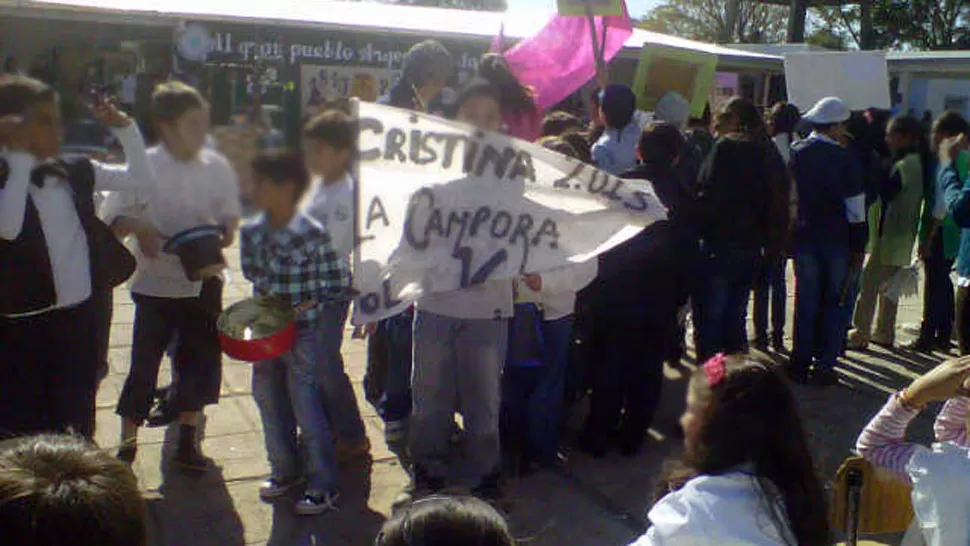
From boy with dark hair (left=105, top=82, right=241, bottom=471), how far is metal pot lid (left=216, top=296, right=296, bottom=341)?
14cm

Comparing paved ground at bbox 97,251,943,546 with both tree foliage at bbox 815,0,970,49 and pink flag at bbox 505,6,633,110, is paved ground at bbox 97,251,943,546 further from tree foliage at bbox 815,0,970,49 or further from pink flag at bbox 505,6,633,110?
tree foliage at bbox 815,0,970,49

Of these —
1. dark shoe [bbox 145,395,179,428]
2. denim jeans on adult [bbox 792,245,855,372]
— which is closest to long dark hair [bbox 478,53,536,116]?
dark shoe [bbox 145,395,179,428]

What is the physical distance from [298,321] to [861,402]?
3.64m

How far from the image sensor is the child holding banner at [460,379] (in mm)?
3891

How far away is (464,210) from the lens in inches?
129

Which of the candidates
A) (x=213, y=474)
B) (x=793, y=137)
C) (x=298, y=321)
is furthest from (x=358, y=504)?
(x=793, y=137)

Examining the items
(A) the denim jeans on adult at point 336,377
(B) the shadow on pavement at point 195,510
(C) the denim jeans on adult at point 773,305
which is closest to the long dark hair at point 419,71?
(A) the denim jeans on adult at point 336,377

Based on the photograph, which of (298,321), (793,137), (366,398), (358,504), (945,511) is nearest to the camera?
(945,511)

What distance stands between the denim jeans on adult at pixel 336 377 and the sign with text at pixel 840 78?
20.4 ft

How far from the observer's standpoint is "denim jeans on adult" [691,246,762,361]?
5.35 meters

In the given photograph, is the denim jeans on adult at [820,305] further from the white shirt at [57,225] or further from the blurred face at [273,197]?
the blurred face at [273,197]

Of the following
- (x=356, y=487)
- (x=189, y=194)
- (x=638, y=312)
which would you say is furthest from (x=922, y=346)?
(x=189, y=194)

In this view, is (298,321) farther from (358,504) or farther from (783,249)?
(783,249)

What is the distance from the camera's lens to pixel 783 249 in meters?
5.70
